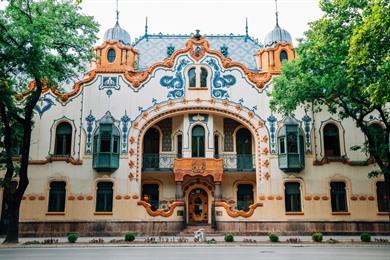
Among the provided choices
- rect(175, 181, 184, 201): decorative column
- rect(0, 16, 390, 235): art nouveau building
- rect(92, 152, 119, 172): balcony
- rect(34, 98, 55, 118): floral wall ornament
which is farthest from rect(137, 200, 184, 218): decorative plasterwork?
rect(34, 98, 55, 118): floral wall ornament

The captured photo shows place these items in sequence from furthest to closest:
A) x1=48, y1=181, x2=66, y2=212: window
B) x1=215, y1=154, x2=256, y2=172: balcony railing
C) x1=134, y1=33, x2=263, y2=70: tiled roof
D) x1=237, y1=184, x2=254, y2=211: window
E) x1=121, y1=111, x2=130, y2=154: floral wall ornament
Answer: x1=134, y1=33, x2=263, y2=70: tiled roof → x1=237, y1=184, x2=254, y2=211: window → x1=215, y1=154, x2=256, y2=172: balcony railing → x1=121, y1=111, x2=130, y2=154: floral wall ornament → x1=48, y1=181, x2=66, y2=212: window

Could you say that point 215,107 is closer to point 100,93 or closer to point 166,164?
point 166,164

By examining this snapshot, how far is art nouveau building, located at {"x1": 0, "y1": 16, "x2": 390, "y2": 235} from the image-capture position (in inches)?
1005

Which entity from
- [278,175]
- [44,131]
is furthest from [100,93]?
[278,175]

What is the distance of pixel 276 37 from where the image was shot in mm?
29969

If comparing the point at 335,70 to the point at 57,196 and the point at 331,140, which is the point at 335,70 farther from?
the point at 57,196

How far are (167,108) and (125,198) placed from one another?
6.55 metres

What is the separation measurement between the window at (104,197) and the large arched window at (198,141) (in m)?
6.05

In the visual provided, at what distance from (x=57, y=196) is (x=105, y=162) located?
3.82 metres

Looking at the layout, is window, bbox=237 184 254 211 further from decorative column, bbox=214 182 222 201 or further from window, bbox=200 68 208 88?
window, bbox=200 68 208 88

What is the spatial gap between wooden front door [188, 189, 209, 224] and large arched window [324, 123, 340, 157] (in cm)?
891

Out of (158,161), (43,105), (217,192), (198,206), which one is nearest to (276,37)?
(217,192)

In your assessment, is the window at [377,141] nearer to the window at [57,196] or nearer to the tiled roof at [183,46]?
the tiled roof at [183,46]

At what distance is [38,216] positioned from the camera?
25.5 metres
